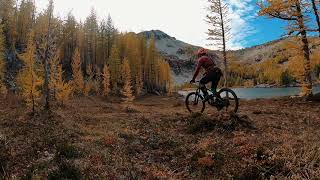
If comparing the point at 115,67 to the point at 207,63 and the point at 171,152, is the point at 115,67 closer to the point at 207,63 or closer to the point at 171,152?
the point at 207,63

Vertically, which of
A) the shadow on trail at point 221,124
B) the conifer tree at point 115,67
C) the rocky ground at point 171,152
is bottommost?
the rocky ground at point 171,152

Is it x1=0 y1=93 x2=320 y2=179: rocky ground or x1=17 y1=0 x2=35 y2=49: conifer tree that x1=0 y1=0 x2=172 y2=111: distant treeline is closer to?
x1=17 y1=0 x2=35 y2=49: conifer tree

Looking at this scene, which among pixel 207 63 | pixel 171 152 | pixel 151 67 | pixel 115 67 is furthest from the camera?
pixel 151 67

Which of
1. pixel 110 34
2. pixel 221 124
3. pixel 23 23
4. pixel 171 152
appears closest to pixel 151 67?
pixel 110 34

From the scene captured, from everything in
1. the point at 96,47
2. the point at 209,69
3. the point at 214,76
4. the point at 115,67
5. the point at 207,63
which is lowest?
the point at 214,76

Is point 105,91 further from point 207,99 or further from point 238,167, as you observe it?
point 238,167

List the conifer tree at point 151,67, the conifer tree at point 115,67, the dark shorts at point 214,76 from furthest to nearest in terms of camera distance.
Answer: the conifer tree at point 151,67, the conifer tree at point 115,67, the dark shorts at point 214,76

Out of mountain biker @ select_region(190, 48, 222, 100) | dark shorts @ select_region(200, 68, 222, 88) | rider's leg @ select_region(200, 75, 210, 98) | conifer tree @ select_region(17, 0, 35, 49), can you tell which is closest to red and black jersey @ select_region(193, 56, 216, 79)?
mountain biker @ select_region(190, 48, 222, 100)

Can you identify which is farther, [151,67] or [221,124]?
[151,67]

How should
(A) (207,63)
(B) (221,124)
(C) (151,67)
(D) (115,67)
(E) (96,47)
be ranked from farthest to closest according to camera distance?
1. (C) (151,67)
2. (E) (96,47)
3. (D) (115,67)
4. (A) (207,63)
5. (B) (221,124)

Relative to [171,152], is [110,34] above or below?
above

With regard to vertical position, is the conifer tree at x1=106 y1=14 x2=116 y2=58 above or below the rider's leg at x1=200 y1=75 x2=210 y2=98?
above

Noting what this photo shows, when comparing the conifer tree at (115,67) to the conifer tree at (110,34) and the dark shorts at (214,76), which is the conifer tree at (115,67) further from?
the dark shorts at (214,76)

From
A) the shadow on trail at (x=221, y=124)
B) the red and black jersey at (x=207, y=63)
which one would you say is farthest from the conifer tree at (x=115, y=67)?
the shadow on trail at (x=221, y=124)
